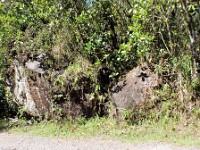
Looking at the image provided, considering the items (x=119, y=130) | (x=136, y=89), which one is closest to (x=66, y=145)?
(x=119, y=130)

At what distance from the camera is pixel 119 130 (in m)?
8.50

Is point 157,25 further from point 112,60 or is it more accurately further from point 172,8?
point 112,60

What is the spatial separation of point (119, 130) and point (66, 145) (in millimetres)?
1649

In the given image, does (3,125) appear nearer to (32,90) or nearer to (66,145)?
(32,90)

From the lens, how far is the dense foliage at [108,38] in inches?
339

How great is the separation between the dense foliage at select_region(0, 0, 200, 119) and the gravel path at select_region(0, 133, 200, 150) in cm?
202

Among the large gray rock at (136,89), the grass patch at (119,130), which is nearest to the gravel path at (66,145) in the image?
the grass patch at (119,130)

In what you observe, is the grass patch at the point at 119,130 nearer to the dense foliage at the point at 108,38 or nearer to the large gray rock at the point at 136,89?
the large gray rock at the point at 136,89

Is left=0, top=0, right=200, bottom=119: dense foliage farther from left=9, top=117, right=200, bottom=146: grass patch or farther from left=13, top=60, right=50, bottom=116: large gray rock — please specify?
left=9, top=117, right=200, bottom=146: grass patch

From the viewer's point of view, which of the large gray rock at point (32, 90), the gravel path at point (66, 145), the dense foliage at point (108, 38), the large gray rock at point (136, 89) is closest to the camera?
the gravel path at point (66, 145)

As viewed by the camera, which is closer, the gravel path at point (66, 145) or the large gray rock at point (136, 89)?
the gravel path at point (66, 145)

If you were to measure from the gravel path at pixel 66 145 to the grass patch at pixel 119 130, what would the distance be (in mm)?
329

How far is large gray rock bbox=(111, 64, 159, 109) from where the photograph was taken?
8.95m

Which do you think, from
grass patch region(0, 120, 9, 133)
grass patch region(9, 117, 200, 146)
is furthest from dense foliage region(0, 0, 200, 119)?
grass patch region(0, 120, 9, 133)
